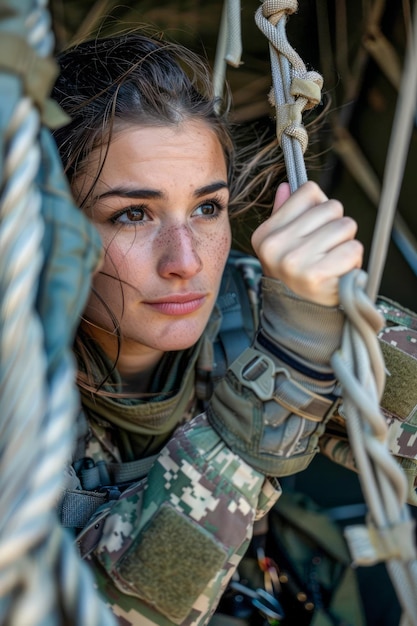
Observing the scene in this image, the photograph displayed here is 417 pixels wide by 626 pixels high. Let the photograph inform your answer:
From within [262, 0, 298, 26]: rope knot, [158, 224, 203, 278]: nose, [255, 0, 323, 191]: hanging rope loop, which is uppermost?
[262, 0, 298, 26]: rope knot

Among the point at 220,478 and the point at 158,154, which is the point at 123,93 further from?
the point at 220,478

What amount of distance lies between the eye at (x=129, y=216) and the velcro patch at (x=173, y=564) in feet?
1.48

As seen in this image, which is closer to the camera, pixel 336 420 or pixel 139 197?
pixel 139 197

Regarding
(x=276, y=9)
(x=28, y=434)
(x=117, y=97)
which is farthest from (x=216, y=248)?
(x=28, y=434)

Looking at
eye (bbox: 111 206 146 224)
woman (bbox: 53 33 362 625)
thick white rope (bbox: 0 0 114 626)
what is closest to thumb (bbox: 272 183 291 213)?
woman (bbox: 53 33 362 625)

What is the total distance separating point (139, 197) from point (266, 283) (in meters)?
0.32

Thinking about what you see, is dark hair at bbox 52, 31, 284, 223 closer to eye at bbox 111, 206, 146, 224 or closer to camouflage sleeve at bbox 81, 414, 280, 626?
eye at bbox 111, 206, 146, 224

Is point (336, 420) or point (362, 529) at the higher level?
point (362, 529)

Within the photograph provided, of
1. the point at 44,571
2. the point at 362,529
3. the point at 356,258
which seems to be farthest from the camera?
the point at 356,258

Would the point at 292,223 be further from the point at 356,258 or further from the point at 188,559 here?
the point at 188,559

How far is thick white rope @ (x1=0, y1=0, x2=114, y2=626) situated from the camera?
386 mm

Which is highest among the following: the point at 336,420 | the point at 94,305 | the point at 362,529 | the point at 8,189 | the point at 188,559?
the point at 8,189

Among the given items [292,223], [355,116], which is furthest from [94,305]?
[355,116]

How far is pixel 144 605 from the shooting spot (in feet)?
2.77
